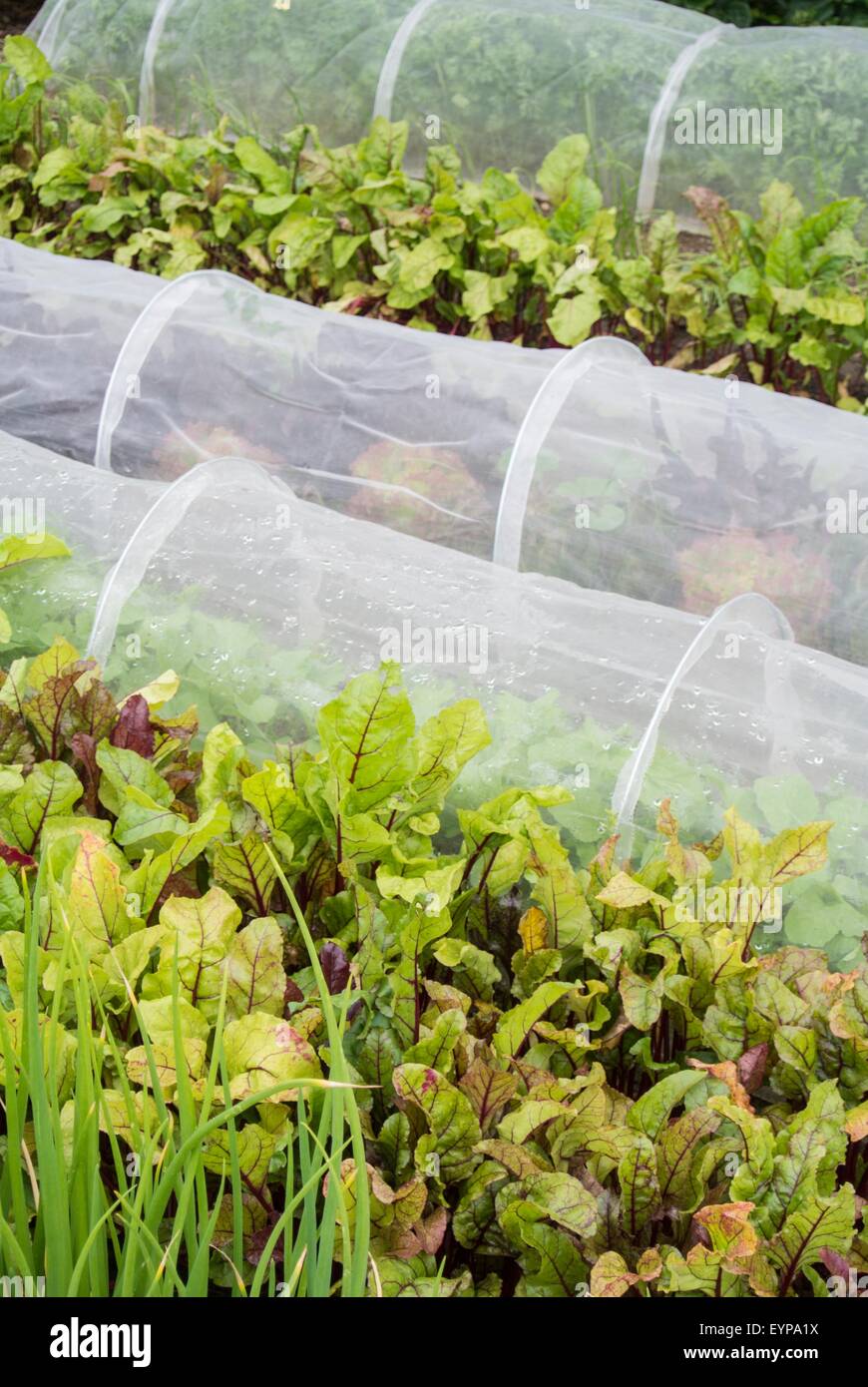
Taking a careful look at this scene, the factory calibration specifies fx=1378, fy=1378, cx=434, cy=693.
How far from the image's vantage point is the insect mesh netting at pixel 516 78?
5.52m

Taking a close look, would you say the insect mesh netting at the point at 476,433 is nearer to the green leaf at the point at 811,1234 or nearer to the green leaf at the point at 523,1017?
the green leaf at the point at 523,1017

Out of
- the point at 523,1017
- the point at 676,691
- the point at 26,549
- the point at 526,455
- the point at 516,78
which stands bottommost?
the point at 523,1017

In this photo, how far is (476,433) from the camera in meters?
3.59

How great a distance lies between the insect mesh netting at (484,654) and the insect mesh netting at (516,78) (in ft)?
10.5

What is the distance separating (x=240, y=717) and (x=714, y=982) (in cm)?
109

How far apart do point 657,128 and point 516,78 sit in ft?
2.16

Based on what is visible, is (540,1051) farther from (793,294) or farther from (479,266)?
(479,266)

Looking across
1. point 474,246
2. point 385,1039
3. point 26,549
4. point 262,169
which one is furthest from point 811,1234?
point 262,169

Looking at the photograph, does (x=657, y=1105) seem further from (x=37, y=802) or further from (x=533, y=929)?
(x=37, y=802)

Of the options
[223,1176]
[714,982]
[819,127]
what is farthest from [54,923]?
[819,127]

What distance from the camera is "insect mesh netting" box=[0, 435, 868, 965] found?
2.29m

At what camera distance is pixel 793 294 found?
427 centimetres

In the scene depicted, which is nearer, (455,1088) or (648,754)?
(455,1088)

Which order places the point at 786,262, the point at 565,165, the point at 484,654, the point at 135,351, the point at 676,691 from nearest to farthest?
the point at 676,691 < the point at 484,654 < the point at 135,351 < the point at 786,262 < the point at 565,165
